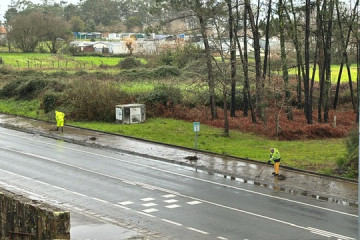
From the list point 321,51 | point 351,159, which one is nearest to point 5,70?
point 321,51

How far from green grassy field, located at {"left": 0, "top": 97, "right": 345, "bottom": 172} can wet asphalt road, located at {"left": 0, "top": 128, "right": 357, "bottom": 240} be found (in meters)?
4.46

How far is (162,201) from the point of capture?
69.2 feet

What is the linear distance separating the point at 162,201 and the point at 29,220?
689 centimetres

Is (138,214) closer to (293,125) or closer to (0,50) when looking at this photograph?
(293,125)

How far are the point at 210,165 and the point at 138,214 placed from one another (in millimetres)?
8916

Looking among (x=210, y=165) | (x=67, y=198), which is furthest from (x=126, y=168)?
(x=67, y=198)

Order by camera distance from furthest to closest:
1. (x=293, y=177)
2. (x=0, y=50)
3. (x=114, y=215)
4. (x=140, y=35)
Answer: (x=140, y=35) → (x=0, y=50) → (x=293, y=177) → (x=114, y=215)

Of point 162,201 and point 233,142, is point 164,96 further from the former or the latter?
point 162,201

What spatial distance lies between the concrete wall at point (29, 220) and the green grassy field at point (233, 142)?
49.7 ft

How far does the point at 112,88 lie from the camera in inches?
1687

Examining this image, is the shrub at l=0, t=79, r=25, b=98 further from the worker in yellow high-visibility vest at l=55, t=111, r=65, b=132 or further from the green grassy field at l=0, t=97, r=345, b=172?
the worker in yellow high-visibility vest at l=55, t=111, r=65, b=132

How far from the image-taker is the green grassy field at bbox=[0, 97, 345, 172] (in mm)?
28812

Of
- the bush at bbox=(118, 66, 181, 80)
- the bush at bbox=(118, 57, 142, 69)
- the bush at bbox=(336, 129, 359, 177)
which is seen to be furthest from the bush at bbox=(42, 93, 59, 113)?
the bush at bbox=(118, 57, 142, 69)

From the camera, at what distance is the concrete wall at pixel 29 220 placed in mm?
14070
